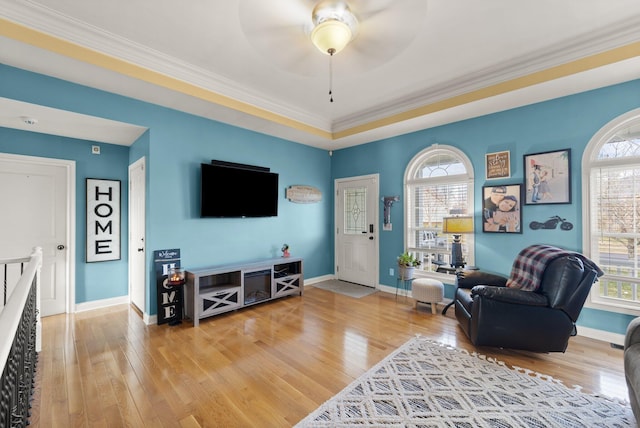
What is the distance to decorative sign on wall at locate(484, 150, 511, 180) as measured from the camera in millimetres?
3615

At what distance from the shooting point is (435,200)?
4.36 m

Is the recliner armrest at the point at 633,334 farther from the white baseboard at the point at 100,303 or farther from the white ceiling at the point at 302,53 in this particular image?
the white baseboard at the point at 100,303

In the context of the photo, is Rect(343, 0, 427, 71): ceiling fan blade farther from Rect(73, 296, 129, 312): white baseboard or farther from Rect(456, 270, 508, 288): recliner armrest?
Rect(73, 296, 129, 312): white baseboard

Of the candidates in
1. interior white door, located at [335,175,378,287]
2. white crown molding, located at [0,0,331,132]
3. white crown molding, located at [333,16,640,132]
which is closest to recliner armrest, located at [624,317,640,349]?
white crown molding, located at [333,16,640,132]

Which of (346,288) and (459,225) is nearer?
(459,225)

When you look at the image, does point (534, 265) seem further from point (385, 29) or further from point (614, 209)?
point (385, 29)

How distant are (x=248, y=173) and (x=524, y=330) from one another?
3849 mm

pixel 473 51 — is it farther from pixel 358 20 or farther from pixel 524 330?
pixel 524 330

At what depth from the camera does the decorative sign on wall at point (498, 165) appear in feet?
11.9

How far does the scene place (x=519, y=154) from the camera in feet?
11.6

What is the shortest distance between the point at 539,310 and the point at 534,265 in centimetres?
45

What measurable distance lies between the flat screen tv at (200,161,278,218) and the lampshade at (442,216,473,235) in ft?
8.66

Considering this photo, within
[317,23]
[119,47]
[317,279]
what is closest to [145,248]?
[119,47]

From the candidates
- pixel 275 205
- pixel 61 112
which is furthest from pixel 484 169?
pixel 61 112
